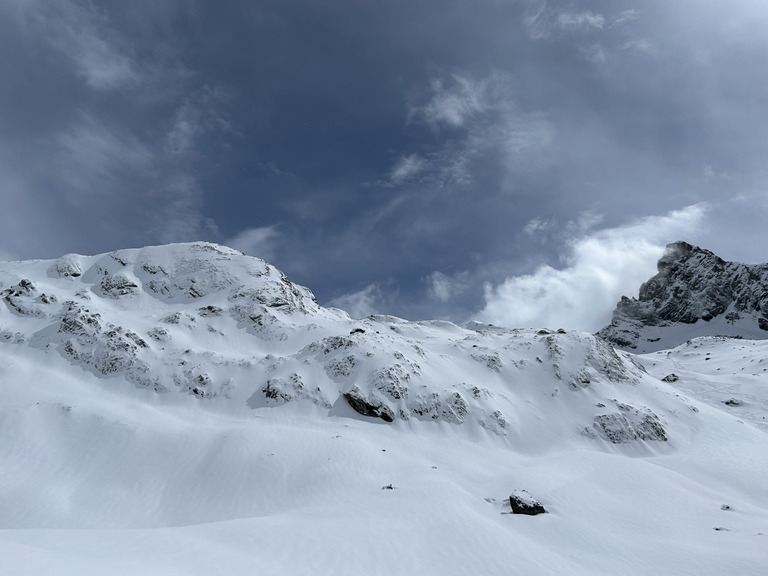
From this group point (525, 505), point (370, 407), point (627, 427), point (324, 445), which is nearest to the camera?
point (525, 505)

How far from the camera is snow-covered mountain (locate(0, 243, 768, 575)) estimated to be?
67.6ft

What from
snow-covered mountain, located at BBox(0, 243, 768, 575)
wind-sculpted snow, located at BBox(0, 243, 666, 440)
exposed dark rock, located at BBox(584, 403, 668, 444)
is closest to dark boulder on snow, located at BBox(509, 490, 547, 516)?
snow-covered mountain, located at BBox(0, 243, 768, 575)

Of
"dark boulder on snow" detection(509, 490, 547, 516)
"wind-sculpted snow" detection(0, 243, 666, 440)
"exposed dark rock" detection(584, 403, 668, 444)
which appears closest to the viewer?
"dark boulder on snow" detection(509, 490, 547, 516)

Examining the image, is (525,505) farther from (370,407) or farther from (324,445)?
(370,407)

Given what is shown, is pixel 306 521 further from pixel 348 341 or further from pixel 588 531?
pixel 348 341

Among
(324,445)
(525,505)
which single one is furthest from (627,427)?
(324,445)

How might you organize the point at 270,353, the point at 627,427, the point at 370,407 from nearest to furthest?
1. the point at 370,407
2. the point at 627,427
3. the point at 270,353

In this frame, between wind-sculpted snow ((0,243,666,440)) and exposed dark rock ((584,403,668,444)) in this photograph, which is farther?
wind-sculpted snow ((0,243,666,440))

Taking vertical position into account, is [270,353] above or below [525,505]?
above

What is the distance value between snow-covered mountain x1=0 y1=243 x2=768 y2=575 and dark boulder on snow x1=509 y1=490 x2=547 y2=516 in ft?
1.25

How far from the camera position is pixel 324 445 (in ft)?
129

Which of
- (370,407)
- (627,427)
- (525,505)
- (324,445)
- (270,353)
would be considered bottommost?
(525,505)

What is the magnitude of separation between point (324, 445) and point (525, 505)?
18007 millimetres

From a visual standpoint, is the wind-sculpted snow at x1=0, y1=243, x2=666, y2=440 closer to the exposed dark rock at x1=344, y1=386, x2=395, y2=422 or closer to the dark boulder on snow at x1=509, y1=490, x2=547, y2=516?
the exposed dark rock at x1=344, y1=386, x2=395, y2=422
